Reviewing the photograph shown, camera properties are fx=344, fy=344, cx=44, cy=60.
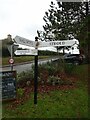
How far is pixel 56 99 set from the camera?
12.4 meters

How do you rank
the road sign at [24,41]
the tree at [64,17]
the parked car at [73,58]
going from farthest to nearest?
the parked car at [73,58] < the tree at [64,17] < the road sign at [24,41]

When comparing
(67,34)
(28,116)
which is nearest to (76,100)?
(28,116)

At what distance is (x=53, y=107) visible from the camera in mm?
11312

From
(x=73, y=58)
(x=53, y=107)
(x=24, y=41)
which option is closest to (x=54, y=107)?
(x=53, y=107)

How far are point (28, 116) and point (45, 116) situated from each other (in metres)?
0.52

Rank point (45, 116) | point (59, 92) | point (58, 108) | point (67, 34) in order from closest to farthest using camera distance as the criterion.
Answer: point (45, 116), point (58, 108), point (59, 92), point (67, 34)

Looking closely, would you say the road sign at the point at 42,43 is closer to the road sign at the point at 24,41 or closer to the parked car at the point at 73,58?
the road sign at the point at 24,41

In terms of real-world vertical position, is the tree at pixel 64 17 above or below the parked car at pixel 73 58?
above

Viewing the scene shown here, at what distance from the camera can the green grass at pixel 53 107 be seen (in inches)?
422

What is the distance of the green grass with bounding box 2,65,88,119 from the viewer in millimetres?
10711

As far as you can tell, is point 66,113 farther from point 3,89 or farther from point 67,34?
point 67,34

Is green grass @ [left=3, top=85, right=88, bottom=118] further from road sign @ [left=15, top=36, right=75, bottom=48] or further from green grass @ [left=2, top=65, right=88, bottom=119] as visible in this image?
road sign @ [left=15, top=36, right=75, bottom=48]

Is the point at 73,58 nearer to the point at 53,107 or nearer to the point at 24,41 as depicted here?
the point at 53,107

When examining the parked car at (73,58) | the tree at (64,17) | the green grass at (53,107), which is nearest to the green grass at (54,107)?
the green grass at (53,107)
